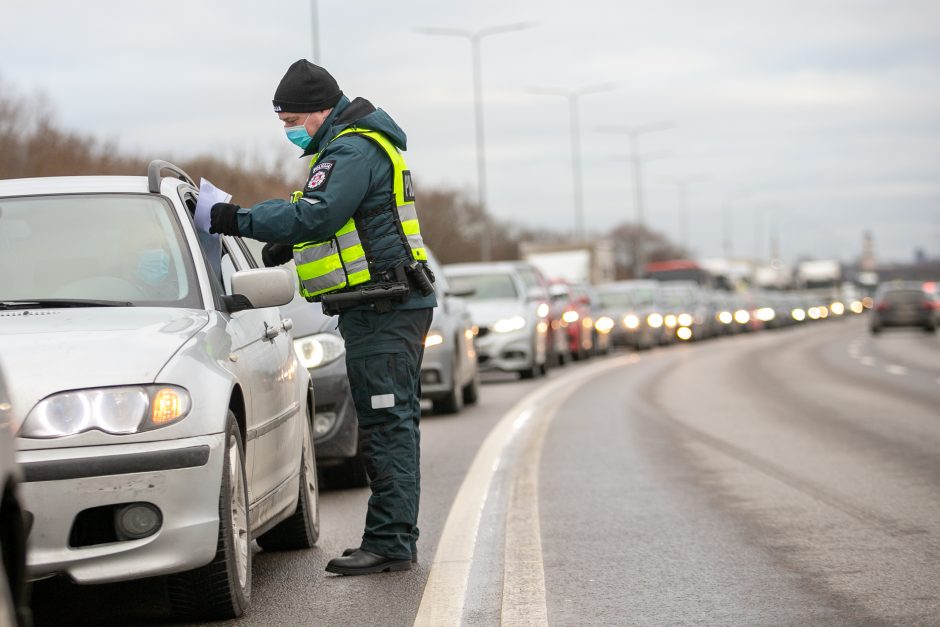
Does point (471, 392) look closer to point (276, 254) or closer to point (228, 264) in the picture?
point (276, 254)

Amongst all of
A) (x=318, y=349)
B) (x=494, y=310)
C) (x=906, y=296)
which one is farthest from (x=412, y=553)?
(x=906, y=296)

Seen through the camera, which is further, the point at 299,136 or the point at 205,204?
the point at 299,136

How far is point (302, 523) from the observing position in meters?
7.29

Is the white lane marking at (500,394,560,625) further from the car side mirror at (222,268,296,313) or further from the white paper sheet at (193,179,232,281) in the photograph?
the white paper sheet at (193,179,232,281)

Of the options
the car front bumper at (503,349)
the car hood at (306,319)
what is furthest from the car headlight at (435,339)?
the car front bumper at (503,349)

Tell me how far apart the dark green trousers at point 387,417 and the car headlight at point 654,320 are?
3374 cm

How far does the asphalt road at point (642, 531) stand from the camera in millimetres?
5812

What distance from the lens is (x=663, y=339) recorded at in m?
42.9

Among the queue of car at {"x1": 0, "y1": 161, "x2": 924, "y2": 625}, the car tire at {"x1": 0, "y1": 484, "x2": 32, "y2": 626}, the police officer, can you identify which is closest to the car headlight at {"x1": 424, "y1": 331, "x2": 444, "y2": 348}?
the queue of car at {"x1": 0, "y1": 161, "x2": 924, "y2": 625}

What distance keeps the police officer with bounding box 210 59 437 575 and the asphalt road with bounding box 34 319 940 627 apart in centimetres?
25

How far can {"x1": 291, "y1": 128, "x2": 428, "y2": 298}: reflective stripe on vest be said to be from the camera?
262 inches

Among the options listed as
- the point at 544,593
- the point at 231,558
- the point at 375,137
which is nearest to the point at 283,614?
the point at 231,558

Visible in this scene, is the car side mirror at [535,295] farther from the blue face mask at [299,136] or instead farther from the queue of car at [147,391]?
the blue face mask at [299,136]

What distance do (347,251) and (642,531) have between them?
2.08 meters
